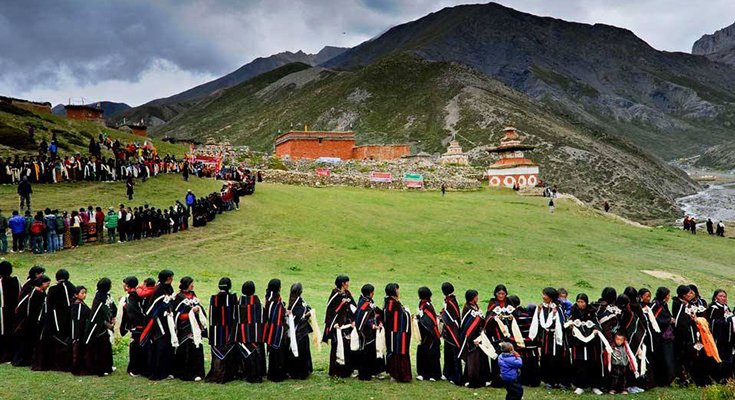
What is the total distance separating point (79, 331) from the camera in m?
9.22

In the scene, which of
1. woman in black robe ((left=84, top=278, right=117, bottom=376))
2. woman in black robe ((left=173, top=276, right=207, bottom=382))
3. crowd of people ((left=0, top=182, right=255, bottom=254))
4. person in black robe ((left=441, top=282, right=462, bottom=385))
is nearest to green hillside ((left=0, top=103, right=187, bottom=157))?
crowd of people ((left=0, top=182, right=255, bottom=254))

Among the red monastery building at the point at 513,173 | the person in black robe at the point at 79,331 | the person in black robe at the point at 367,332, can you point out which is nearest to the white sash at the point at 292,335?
the person in black robe at the point at 367,332

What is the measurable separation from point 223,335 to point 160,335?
1.07 metres

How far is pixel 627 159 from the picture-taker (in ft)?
388

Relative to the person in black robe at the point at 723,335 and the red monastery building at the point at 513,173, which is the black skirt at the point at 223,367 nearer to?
the person in black robe at the point at 723,335

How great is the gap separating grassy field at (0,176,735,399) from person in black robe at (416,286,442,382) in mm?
282

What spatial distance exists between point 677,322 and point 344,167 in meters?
51.9

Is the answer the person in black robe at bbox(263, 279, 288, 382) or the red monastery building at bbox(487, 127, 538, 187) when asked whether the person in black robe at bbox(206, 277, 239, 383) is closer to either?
the person in black robe at bbox(263, 279, 288, 382)

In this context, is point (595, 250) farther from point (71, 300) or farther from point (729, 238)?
point (71, 300)

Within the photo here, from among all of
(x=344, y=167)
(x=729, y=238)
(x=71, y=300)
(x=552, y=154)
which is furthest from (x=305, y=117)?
(x=71, y=300)

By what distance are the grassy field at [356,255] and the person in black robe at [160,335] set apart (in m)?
0.36

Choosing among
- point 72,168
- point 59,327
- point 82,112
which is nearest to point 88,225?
point 72,168

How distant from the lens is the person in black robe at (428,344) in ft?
31.7

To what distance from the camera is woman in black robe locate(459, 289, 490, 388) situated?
928cm
